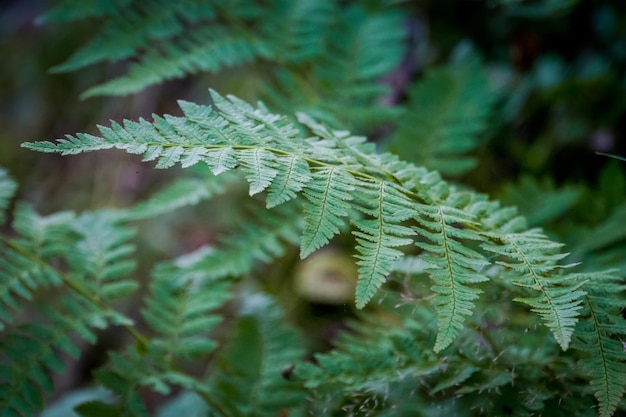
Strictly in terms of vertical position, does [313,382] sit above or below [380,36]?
below

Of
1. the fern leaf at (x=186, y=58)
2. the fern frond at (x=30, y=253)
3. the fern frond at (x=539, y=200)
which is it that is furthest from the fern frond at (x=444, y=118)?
the fern frond at (x=30, y=253)

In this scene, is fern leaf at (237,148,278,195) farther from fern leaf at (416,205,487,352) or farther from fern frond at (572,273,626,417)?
fern frond at (572,273,626,417)

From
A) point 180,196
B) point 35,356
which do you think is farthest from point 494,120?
point 35,356

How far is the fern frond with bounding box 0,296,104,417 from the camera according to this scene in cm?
132

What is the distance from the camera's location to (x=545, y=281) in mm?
983

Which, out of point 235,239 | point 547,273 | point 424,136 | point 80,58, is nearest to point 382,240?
point 547,273

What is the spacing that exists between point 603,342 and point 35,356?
1267mm

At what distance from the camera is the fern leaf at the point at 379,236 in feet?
3.05

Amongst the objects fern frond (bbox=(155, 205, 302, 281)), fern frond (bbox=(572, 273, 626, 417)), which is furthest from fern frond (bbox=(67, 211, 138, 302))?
fern frond (bbox=(572, 273, 626, 417))

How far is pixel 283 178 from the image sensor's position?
990 mm

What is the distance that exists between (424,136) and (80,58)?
1149mm

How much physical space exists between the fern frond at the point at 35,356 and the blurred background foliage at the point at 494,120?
0.54 meters

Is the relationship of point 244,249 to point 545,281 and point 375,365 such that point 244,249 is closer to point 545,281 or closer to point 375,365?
point 375,365

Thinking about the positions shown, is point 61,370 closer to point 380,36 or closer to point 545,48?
point 380,36
